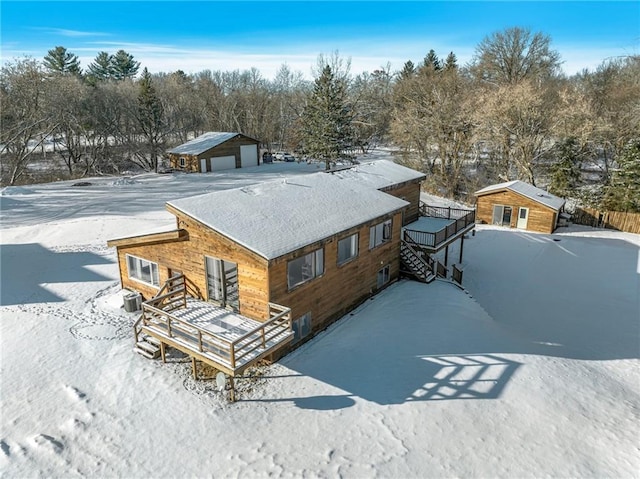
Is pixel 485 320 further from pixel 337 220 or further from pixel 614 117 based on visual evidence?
pixel 614 117

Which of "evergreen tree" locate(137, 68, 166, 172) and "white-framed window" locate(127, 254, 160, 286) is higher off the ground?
"evergreen tree" locate(137, 68, 166, 172)

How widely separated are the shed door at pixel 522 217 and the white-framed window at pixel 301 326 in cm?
2291

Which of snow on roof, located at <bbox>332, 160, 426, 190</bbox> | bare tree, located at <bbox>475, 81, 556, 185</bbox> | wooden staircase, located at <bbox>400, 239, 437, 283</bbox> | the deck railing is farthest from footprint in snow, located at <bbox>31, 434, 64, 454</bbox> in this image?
bare tree, located at <bbox>475, 81, 556, 185</bbox>

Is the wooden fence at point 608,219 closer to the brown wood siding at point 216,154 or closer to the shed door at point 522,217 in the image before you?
the shed door at point 522,217

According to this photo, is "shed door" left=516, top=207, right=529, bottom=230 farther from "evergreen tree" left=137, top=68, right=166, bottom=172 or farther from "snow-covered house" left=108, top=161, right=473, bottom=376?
"evergreen tree" left=137, top=68, right=166, bottom=172

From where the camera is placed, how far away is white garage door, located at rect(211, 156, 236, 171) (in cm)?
4409

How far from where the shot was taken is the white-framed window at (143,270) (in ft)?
51.3

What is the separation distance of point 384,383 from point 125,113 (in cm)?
4732

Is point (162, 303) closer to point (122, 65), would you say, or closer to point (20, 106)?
point (20, 106)

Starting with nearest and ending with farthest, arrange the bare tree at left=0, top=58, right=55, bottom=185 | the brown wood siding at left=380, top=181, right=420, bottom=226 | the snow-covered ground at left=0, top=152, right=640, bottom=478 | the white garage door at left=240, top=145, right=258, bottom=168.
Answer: the snow-covered ground at left=0, top=152, right=640, bottom=478, the brown wood siding at left=380, top=181, right=420, bottom=226, the bare tree at left=0, top=58, right=55, bottom=185, the white garage door at left=240, top=145, right=258, bottom=168

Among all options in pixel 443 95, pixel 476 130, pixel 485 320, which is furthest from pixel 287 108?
pixel 485 320

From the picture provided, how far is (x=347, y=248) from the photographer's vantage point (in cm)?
1541

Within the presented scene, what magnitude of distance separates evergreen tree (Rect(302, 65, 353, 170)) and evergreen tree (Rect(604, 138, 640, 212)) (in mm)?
25504

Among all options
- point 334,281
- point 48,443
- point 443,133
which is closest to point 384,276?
point 334,281
